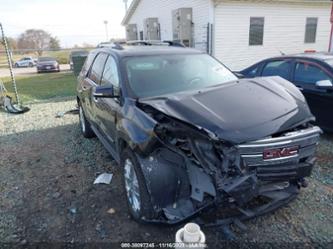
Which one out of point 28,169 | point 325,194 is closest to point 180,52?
point 325,194

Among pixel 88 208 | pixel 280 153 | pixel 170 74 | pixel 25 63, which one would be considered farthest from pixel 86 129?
pixel 25 63

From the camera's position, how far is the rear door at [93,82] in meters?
4.12

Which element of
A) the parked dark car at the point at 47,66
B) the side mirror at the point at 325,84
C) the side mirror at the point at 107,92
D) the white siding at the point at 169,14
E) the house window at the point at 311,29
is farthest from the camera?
the parked dark car at the point at 47,66

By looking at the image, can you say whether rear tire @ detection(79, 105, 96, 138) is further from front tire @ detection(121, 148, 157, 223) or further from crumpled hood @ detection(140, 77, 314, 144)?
crumpled hood @ detection(140, 77, 314, 144)

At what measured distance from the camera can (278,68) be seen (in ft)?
17.2

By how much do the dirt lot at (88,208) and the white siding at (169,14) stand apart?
9.73 m

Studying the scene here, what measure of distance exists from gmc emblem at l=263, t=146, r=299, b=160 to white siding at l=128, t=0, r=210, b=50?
1148cm

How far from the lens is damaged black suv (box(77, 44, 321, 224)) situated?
2.17 m

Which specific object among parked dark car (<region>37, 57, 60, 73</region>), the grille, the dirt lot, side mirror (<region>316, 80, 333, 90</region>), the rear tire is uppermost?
side mirror (<region>316, 80, 333, 90</region>)

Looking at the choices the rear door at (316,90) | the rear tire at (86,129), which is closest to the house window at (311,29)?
the rear door at (316,90)

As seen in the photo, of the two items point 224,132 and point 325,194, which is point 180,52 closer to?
point 224,132

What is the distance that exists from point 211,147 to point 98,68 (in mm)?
2699

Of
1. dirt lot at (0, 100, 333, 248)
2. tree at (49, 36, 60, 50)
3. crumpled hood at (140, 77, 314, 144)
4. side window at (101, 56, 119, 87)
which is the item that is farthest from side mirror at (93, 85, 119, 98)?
tree at (49, 36, 60, 50)

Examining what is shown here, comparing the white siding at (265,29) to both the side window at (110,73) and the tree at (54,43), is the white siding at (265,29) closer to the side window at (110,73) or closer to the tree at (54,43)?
the side window at (110,73)
